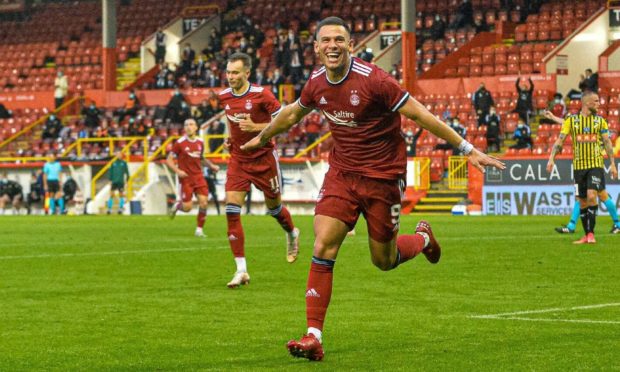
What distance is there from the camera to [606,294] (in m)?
12.3

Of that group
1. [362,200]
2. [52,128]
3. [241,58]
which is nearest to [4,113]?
[52,128]

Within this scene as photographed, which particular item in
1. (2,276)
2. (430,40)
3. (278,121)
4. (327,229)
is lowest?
(2,276)

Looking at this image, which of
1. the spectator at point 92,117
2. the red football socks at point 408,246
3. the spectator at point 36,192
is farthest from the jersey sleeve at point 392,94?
the spectator at point 92,117

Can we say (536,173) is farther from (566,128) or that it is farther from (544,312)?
(544,312)

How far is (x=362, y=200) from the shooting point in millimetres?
9000

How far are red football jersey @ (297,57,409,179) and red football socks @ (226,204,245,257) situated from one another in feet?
16.0

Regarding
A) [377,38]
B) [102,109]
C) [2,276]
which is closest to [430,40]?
[377,38]

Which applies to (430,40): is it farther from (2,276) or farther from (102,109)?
(2,276)

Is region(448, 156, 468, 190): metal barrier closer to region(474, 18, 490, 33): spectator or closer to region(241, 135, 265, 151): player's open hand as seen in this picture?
region(474, 18, 490, 33): spectator

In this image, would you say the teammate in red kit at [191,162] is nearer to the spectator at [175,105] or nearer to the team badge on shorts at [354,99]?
the team badge on shorts at [354,99]

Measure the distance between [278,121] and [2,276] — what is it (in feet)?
23.6

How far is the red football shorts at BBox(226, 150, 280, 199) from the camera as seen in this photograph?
577 inches

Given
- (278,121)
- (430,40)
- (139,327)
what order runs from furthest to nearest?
(430,40) < (139,327) < (278,121)

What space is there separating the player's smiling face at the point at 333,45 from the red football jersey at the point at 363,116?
172 mm
